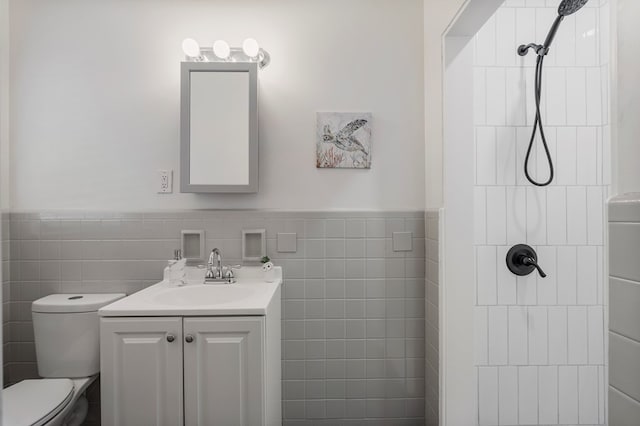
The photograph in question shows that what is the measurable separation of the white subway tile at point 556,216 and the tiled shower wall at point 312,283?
60 cm

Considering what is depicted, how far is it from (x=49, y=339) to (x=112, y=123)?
1103 millimetres

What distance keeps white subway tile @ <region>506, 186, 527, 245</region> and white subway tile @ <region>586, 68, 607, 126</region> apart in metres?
0.47

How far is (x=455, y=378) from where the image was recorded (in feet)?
5.32

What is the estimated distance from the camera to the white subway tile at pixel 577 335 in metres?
1.75

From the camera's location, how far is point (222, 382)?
135cm

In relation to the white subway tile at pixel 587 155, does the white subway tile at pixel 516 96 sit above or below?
above

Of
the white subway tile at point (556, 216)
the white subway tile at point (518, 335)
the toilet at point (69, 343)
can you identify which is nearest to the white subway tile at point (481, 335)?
the white subway tile at point (518, 335)

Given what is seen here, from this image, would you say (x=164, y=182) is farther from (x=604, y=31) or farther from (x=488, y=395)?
(x=604, y=31)

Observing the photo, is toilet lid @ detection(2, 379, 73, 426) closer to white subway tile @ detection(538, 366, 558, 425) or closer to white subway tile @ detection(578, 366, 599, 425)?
white subway tile @ detection(538, 366, 558, 425)

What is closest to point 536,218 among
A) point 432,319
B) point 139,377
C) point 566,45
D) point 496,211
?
point 496,211

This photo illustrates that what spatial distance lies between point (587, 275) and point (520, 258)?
0.34 metres

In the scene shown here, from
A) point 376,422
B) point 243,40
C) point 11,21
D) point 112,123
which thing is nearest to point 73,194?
point 112,123

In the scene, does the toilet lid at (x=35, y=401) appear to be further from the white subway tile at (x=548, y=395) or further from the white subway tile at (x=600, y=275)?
the white subway tile at (x=600, y=275)

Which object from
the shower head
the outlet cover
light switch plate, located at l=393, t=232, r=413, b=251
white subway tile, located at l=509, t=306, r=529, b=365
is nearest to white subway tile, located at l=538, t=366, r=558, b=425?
white subway tile, located at l=509, t=306, r=529, b=365
